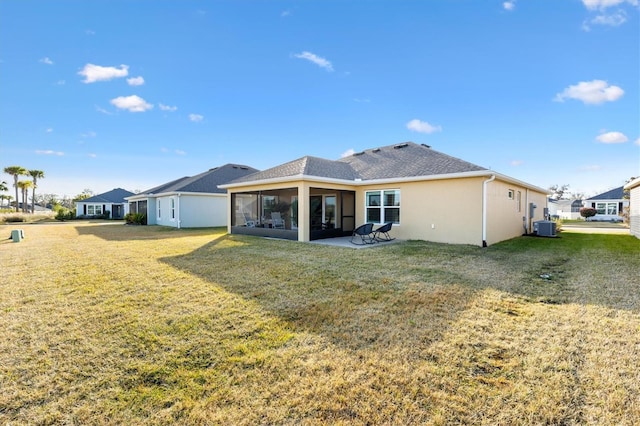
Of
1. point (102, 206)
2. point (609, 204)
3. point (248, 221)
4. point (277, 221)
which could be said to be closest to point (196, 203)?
point (248, 221)

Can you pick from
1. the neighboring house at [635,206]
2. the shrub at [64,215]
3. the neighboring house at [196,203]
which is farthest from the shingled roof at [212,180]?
the neighboring house at [635,206]

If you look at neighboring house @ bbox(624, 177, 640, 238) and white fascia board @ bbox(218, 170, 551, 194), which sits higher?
white fascia board @ bbox(218, 170, 551, 194)

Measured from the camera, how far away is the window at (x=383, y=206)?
1250 cm

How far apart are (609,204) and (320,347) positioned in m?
51.0

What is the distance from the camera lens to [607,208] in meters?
38.7

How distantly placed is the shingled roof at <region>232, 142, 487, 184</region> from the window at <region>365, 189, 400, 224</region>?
72 cm

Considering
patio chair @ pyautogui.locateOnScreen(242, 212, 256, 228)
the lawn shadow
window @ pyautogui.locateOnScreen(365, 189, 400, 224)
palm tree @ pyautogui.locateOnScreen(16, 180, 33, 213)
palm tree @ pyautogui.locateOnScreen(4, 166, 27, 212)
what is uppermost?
palm tree @ pyautogui.locateOnScreen(4, 166, 27, 212)

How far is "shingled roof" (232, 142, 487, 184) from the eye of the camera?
38.2 feet

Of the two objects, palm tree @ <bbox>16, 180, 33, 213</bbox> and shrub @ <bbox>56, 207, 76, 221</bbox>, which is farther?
palm tree @ <bbox>16, 180, 33, 213</bbox>

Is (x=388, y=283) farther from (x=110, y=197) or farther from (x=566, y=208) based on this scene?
(x=566, y=208)

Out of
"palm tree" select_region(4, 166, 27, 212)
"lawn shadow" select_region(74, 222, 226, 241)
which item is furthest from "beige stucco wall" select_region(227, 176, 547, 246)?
"palm tree" select_region(4, 166, 27, 212)

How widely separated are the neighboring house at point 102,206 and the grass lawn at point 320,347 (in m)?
37.3

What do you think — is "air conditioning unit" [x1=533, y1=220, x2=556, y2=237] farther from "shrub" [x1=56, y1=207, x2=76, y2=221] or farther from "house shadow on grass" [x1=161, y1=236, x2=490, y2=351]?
"shrub" [x1=56, y1=207, x2=76, y2=221]

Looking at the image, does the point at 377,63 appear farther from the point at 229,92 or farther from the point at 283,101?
the point at 229,92
